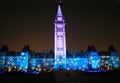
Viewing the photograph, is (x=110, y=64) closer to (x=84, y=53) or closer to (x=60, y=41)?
(x=84, y=53)

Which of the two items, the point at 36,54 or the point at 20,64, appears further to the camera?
the point at 36,54

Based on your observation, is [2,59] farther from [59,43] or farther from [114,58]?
[114,58]

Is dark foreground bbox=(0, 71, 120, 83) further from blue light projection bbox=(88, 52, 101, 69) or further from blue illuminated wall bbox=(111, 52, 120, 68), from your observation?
blue illuminated wall bbox=(111, 52, 120, 68)

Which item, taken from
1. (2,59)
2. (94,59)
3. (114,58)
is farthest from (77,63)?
(2,59)

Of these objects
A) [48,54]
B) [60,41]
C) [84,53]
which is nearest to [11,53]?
[48,54]

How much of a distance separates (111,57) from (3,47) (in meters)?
62.7

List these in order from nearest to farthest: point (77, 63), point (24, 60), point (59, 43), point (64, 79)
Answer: point (64, 79) → point (59, 43) → point (24, 60) → point (77, 63)

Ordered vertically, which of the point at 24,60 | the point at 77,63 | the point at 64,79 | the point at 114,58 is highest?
the point at 114,58

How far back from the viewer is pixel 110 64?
108688mm

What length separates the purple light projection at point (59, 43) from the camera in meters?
102

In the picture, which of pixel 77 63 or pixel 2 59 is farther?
pixel 77 63

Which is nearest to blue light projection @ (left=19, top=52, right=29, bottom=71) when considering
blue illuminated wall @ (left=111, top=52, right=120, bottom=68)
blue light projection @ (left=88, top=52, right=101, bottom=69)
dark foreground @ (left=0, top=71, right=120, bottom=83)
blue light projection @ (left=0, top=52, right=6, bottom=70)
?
blue light projection @ (left=0, top=52, right=6, bottom=70)

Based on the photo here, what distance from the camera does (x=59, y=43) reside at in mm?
104375

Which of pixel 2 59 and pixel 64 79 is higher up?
pixel 2 59
